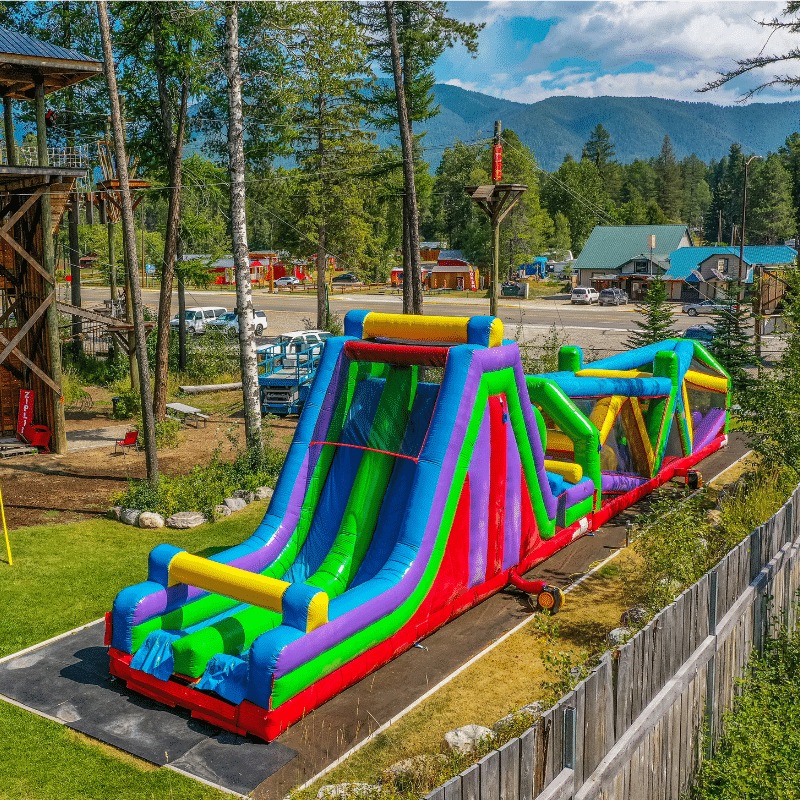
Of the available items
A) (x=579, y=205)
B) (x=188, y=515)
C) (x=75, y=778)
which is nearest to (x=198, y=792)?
(x=75, y=778)

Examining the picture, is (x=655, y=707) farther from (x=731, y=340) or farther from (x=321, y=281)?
(x=321, y=281)

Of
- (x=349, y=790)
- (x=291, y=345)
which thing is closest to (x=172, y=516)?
(x=349, y=790)

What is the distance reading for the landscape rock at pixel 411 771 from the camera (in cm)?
638

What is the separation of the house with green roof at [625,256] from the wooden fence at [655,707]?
59.3 m

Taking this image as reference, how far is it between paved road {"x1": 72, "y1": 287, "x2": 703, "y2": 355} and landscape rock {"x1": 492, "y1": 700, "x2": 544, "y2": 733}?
27.4m

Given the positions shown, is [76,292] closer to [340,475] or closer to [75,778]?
[340,475]

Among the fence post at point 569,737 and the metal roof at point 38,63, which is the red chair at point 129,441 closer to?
the metal roof at point 38,63

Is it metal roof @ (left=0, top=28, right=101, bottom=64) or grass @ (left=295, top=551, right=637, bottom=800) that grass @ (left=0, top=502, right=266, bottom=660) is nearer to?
grass @ (left=295, top=551, right=637, bottom=800)

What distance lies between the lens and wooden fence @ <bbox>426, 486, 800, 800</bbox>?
4262mm

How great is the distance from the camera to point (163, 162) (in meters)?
25.4

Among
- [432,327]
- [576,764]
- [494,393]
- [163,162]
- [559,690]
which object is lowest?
[559,690]

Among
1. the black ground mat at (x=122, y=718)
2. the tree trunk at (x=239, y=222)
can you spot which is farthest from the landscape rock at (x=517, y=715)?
the tree trunk at (x=239, y=222)

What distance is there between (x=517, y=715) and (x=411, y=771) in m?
1.11

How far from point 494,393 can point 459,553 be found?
75.1 inches
